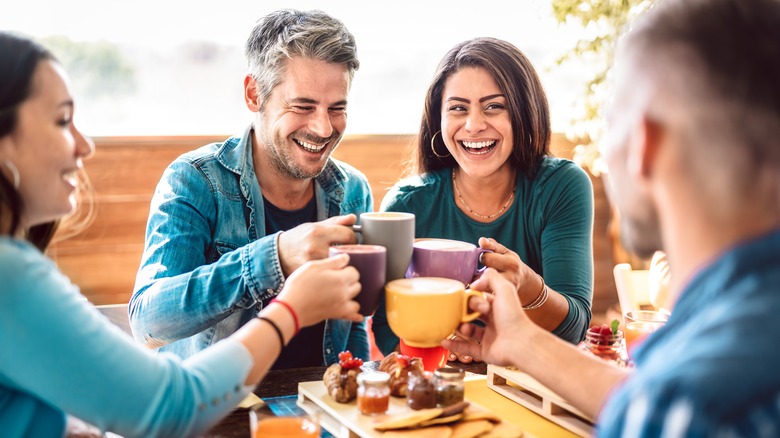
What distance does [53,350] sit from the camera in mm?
937

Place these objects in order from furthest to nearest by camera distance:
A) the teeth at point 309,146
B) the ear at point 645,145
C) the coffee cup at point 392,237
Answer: the teeth at point 309,146 → the coffee cup at point 392,237 → the ear at point 645,145

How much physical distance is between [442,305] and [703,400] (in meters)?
0.65

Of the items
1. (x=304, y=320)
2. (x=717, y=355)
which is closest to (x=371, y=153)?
(x=304, y=320)

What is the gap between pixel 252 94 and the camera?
203cm

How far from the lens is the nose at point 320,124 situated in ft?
6.31

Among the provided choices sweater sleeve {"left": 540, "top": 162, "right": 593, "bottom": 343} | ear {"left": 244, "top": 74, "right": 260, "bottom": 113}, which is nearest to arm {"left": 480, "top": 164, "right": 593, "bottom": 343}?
sweater sleeve {"left": 540, "top": 162, "right": 593, "bottom": 343}

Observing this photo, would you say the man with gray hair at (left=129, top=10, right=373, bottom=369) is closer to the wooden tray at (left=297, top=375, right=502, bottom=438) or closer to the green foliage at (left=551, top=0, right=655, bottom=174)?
the wooden tray at (left=297, top=375, right=502, bottom=438)

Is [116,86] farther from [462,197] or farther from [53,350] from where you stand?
[53,350]

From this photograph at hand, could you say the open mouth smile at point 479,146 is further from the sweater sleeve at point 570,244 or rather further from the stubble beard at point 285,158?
the stubble beard at point 285,158

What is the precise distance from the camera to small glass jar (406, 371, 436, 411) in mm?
1300

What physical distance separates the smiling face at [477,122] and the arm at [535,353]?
0.79 m

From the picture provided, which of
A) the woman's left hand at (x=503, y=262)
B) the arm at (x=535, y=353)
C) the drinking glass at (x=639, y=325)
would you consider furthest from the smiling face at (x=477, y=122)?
the arm at (x=535, y=353)

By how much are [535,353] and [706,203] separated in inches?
23.8

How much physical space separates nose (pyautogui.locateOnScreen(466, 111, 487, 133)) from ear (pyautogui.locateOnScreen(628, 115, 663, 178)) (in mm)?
1283
